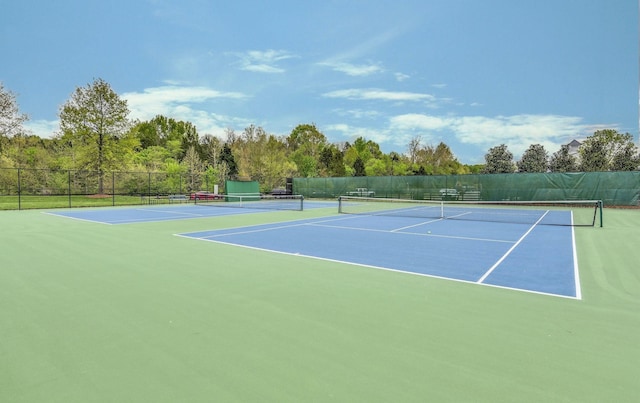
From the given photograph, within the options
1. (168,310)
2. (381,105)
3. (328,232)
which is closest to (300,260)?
(168,310)

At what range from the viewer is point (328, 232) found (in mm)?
10062

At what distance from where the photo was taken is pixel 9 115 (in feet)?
96.3

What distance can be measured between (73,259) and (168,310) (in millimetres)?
3718

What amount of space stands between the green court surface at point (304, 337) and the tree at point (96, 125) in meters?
28.0

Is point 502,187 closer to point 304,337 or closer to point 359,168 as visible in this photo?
point 304,337

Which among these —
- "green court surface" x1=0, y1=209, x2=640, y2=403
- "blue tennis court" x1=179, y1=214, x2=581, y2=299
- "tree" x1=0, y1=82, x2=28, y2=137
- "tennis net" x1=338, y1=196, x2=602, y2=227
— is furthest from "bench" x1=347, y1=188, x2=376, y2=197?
"tree" x1=0, y1=82, x2=28, y2=137

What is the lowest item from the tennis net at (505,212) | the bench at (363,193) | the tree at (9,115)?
the tennis net at (505,212)

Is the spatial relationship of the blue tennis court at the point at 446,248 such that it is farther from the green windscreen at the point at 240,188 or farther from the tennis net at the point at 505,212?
the green windscreen at the point at 240,188

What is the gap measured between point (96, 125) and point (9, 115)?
6.14 m

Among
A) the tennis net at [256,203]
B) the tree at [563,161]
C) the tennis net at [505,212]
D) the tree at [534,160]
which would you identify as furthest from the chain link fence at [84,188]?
the tree at [563,161]

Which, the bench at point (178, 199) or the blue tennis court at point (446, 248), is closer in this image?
the blue tennis court at point (446, 248)

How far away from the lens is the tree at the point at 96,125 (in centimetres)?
3009

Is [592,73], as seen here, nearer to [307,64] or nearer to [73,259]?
[307,64]

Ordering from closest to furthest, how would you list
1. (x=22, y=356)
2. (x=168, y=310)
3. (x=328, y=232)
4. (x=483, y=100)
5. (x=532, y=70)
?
(x=22, y=356), (x=168, y=310), (x=328, y=232), (x=532, y=70), (x=483, y=100)
